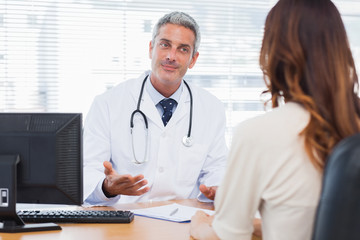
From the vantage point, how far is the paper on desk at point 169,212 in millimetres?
1567

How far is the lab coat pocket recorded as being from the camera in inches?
83.2

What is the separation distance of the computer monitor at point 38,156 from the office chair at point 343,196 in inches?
32.0

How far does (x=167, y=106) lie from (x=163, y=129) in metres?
0.14

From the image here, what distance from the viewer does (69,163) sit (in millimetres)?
1399

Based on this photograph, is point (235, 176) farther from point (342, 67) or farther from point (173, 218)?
point (173, 218)

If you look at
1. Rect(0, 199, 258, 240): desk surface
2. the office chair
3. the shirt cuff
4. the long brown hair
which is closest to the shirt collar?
the shirt cuff

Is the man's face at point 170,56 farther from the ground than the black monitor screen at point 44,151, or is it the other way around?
the man's face at point 170,56

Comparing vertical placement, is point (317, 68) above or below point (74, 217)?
above

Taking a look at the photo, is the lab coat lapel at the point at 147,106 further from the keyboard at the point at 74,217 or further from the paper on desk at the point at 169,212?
the keyboard at the point at 74,217

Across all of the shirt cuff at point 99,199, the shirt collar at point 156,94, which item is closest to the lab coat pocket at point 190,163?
the shirt collar at point 156,94

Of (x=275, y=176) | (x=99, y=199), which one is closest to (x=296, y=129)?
(x=275, y=176)

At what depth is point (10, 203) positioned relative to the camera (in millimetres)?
1379

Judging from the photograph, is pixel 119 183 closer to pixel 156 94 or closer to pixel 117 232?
pixel 117 232

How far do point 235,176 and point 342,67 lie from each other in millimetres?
339
